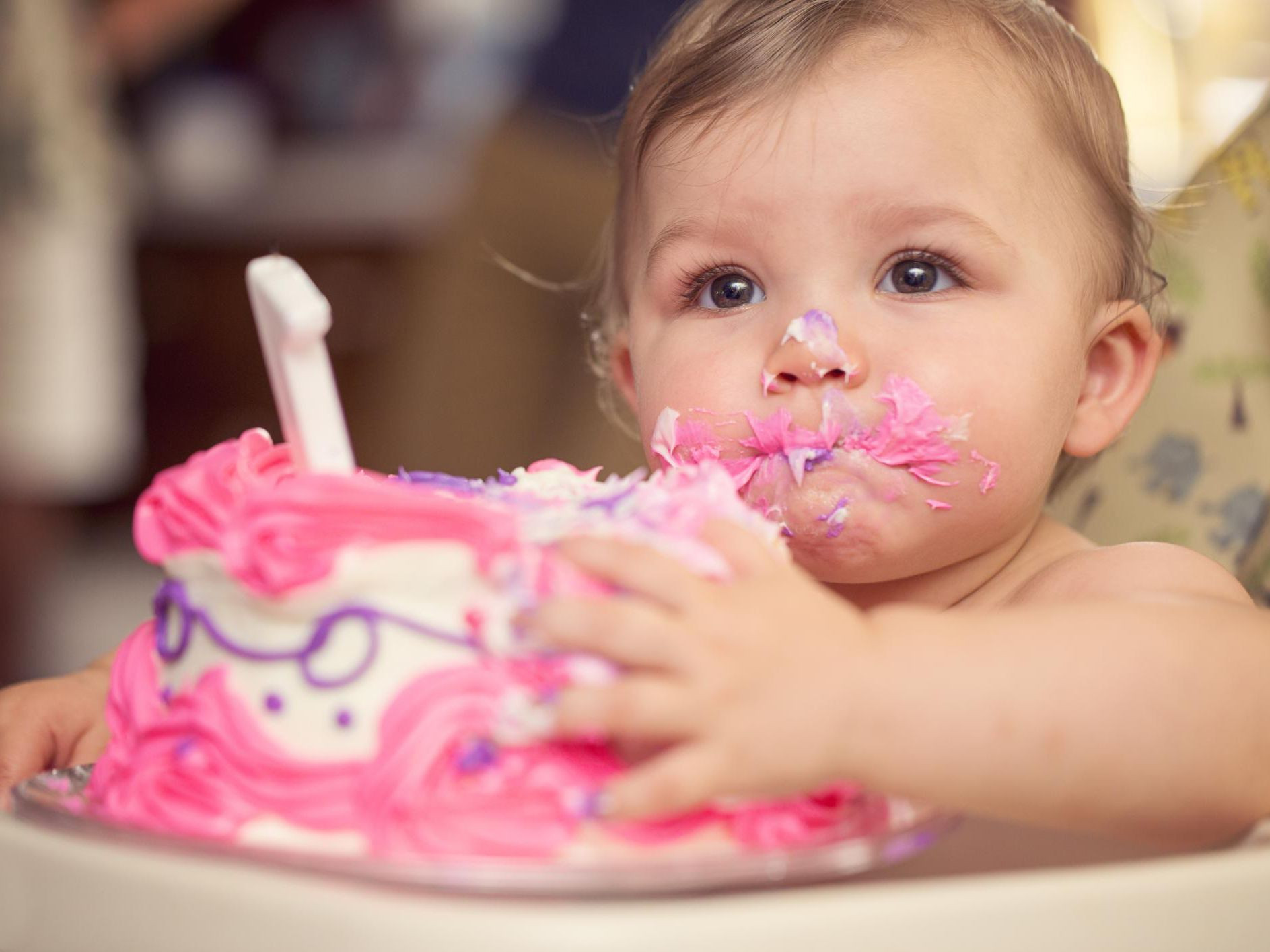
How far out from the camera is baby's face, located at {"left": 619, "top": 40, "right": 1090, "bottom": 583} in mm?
954

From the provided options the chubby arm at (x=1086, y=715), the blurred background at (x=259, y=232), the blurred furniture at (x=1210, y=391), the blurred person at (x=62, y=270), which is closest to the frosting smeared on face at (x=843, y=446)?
the chubby arm at (x=1086, y=715)

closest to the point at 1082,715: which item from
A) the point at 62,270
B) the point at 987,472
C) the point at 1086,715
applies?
the point at 1086,715

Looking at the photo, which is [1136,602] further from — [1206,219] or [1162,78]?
[1162,78]

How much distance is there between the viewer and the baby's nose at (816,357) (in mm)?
944

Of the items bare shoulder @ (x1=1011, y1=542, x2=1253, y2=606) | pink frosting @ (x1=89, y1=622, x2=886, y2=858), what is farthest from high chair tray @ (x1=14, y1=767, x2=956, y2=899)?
bare shoulder @ (x1=1011, y1=542, x2=1253, y2=606)

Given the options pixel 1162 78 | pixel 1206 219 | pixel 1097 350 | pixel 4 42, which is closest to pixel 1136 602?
pixel 1097 350

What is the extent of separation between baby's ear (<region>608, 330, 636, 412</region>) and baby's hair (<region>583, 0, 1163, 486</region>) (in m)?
0.16

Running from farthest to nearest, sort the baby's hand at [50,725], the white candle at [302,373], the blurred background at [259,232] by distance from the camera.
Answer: the blurred background at [259,232] → the baby's hand at [50,725] → the white candle at [302,373]

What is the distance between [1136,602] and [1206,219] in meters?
0.76

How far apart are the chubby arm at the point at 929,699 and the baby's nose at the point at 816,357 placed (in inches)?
10.1

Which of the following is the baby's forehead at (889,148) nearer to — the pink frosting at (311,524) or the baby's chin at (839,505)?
the baby's chin at (839,505)

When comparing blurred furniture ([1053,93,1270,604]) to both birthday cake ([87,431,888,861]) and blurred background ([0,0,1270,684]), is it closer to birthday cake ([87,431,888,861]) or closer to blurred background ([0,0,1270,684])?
birthday cake ([87,431,888,861])

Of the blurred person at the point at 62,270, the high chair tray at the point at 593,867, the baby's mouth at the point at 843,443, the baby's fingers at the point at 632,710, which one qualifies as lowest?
the high chair tray at the point at 593,867

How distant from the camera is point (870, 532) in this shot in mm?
964
